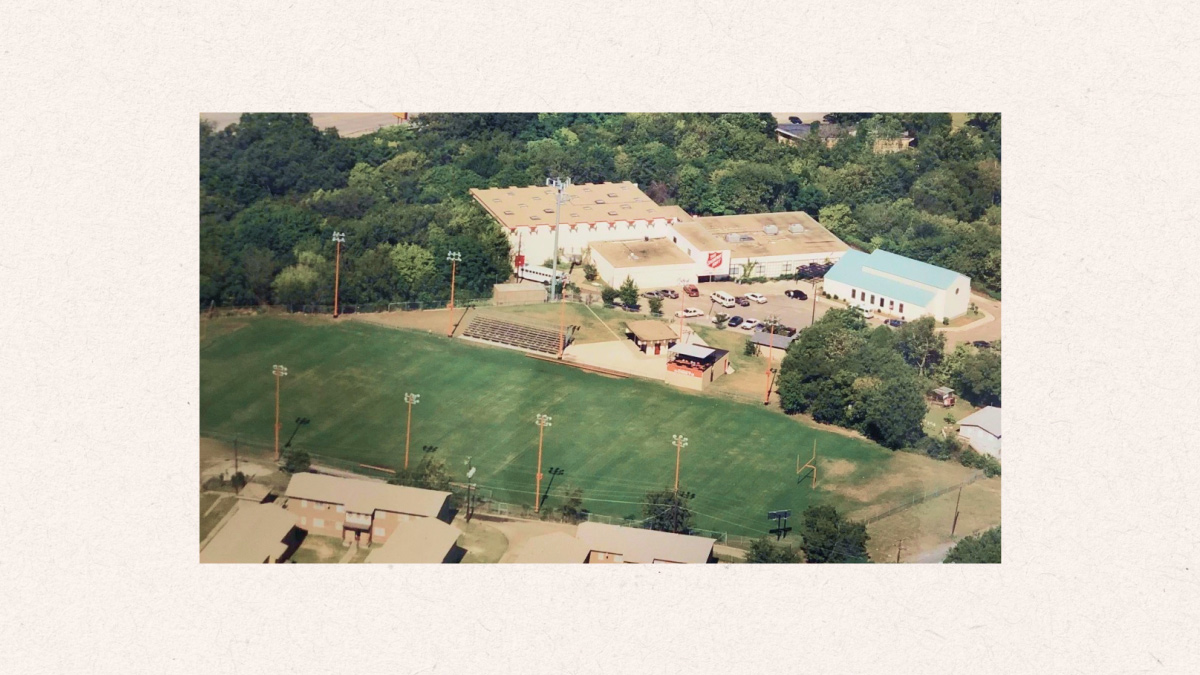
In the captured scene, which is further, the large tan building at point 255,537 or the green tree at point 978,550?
the green tree at point 978,550

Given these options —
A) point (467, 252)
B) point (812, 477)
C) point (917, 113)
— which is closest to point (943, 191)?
point (917, 113)

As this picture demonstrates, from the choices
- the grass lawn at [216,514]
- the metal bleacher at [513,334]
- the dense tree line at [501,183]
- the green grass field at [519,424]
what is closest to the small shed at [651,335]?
the green grass field at [519,424]

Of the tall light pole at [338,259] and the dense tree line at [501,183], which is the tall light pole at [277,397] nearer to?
the dense tree line at [501,183]

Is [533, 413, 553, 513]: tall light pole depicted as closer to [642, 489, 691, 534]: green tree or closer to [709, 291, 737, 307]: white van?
[642, 489, 691, 534]: green tree

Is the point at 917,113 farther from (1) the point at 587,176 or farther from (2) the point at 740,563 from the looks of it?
(2) the point at 740,563

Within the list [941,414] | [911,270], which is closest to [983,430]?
[941,414]

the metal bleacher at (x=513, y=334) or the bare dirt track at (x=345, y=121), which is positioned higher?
the bare dirt track at (x=345, y=121)
